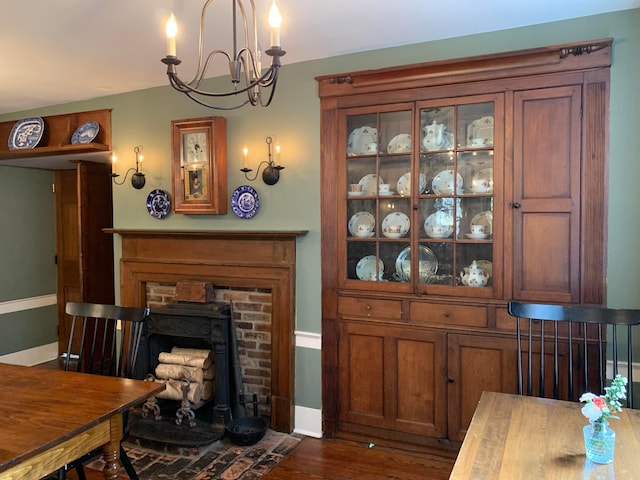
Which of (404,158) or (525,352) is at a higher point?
(404,158)

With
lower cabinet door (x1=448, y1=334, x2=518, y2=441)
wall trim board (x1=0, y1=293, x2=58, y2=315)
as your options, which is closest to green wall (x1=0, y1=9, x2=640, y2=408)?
lower cabinet door (x1=448, y1=334, x2=518, y2=441)

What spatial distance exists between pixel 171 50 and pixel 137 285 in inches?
104

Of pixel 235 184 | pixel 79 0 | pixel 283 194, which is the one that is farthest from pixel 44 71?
pixel 283 194

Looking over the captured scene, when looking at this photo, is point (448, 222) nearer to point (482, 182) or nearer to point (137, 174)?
point (482, 182)

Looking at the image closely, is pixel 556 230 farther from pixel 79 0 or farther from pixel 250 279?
pixel 79 0

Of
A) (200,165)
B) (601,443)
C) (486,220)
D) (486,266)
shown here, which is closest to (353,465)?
(486,266)

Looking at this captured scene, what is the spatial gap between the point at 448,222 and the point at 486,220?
0.22 meters

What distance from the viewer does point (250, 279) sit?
11.0 ft

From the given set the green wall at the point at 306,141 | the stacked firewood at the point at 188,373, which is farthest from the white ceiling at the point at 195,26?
the stacked firewood at the point at 188,373

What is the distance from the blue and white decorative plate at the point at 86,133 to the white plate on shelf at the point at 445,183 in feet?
9.16

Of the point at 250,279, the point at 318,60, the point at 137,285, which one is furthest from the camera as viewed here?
the point at 137,285

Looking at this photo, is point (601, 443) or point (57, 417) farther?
point (57, 417)

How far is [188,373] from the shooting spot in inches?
129

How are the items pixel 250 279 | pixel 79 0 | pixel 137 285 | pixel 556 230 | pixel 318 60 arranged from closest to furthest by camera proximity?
pixel 79 0, pixel 556 230, pixel 318 60, pixel 250 279, pixel 137 285
